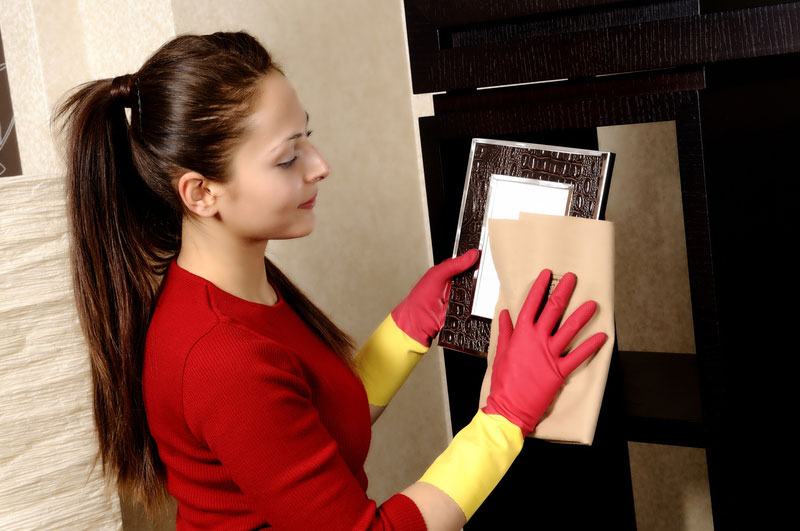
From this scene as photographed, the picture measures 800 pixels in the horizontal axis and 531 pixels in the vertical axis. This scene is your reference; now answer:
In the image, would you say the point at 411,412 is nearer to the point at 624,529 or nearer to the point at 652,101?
the point at 624,529

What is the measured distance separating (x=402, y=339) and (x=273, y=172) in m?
0.44

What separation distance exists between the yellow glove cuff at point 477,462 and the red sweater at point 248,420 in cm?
6

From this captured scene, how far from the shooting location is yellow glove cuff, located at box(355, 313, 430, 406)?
4.83 feet

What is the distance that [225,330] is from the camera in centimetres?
109

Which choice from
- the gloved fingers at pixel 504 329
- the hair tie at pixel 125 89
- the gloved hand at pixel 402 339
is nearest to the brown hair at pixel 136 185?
the hair tie at pixel 125 89

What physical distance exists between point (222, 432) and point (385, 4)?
1375 millimetres

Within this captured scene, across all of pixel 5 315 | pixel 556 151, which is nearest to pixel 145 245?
pixel 5 315

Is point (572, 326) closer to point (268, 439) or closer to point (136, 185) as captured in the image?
point (268, 439)

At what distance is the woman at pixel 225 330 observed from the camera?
3.47 feet

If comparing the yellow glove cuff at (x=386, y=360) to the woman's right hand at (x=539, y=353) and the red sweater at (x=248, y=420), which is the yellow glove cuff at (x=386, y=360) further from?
the woman's right hand at (x=539, y=353)

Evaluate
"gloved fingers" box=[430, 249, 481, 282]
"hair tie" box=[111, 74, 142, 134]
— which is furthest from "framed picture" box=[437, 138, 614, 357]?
"hair tie" box=[111, 74, 142, 134]

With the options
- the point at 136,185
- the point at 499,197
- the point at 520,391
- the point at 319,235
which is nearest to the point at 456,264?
the point at 499,197

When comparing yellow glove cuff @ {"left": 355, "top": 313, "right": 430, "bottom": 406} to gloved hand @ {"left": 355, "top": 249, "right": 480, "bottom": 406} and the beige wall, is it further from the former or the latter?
the beige wall

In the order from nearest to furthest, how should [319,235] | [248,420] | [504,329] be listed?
[248,420] → [504,329] → [319,235]
